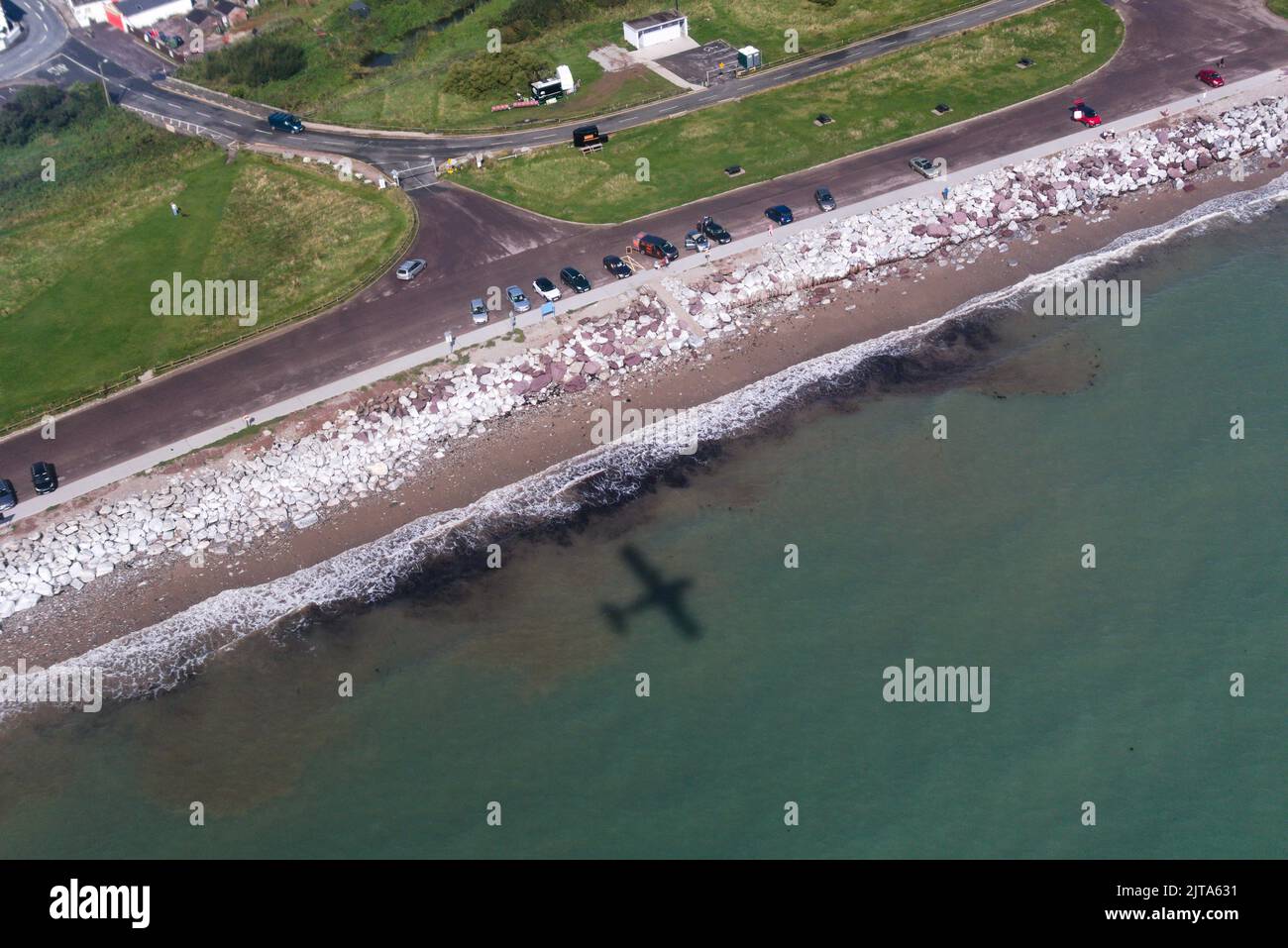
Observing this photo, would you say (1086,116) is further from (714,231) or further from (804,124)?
(714,231)

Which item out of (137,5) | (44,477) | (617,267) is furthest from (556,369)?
(137,5)

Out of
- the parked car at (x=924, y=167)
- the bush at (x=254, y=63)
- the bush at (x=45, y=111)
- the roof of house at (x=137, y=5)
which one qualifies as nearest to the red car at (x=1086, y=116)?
the parked car at (x=924, y=167)

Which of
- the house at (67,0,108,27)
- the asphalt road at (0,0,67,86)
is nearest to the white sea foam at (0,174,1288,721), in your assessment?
the asphalt road at (0,0,67,86)

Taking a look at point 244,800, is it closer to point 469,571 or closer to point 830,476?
point 469,571

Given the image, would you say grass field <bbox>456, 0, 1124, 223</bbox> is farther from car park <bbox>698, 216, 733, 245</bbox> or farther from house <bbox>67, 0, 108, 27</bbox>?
house <bbox>67, 0, 108, 27</bbox>

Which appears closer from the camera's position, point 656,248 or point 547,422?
point 547,422
